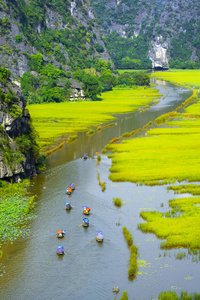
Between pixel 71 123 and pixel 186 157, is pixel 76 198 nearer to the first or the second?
pixel 186 157

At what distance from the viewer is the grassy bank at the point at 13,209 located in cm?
4109

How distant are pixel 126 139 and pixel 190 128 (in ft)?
57.0

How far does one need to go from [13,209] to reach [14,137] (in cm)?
1365

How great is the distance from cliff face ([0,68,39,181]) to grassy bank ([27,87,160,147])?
20.7 metres

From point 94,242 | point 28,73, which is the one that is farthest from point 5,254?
point 28,73

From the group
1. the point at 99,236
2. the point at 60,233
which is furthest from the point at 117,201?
the point at 60,233

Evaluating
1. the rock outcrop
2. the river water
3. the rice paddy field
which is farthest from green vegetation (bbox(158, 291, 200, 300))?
the rock outcrop

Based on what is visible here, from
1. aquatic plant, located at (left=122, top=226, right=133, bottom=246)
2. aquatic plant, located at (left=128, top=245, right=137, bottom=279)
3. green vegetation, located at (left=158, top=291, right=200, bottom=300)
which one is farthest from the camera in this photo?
aquatic plant, located at (left=122, top=226, right=133, bottom=246)

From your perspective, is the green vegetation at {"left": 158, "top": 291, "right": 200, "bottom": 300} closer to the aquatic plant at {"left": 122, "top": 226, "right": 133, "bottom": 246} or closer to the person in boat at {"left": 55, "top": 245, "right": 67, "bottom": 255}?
the aquatic plant at {"left": 122, "top": 226, "right": 133, "bottom": 246}

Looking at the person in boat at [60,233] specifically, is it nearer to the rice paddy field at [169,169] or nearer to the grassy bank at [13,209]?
the grassy bank at [13,209]

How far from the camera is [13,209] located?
1812 inches

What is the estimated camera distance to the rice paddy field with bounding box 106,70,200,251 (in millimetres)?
41184

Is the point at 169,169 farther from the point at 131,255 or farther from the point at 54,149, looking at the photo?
the point at 131,255

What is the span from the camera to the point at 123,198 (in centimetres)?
5128
